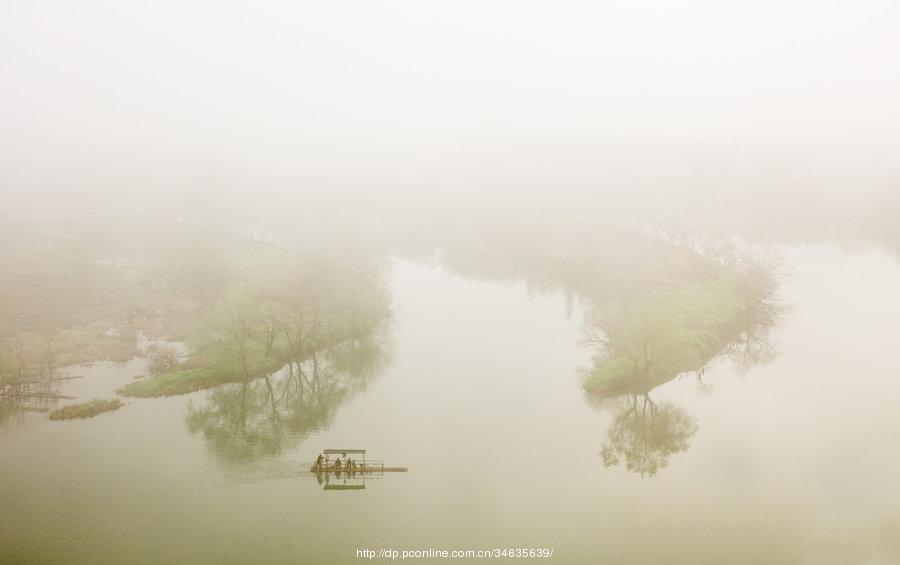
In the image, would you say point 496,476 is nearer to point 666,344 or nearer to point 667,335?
point 666,344

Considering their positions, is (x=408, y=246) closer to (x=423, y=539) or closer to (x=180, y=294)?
(x=180, y=294)

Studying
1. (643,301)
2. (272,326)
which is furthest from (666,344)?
(272,326)

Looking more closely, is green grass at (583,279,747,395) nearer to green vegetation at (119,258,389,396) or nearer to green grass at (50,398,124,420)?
green vegetation at (119,258,389,396)

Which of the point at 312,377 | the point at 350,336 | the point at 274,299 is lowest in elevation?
the point at 312,377

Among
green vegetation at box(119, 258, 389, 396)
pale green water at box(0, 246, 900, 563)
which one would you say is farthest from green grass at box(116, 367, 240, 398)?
pale green water at box(0, 246, 900, 563)

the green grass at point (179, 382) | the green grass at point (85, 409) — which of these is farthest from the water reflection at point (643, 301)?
the green grass at point (85, 409)

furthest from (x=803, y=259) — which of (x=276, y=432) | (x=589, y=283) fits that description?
(x=276, y=432)

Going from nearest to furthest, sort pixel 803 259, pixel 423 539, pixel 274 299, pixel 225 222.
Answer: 1. pixel 423 539
2. pixel 274 299
3. pixel 803 259
4. pixel 225 222

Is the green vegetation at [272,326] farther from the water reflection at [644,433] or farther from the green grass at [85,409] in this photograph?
the water reflection at [644,433]
